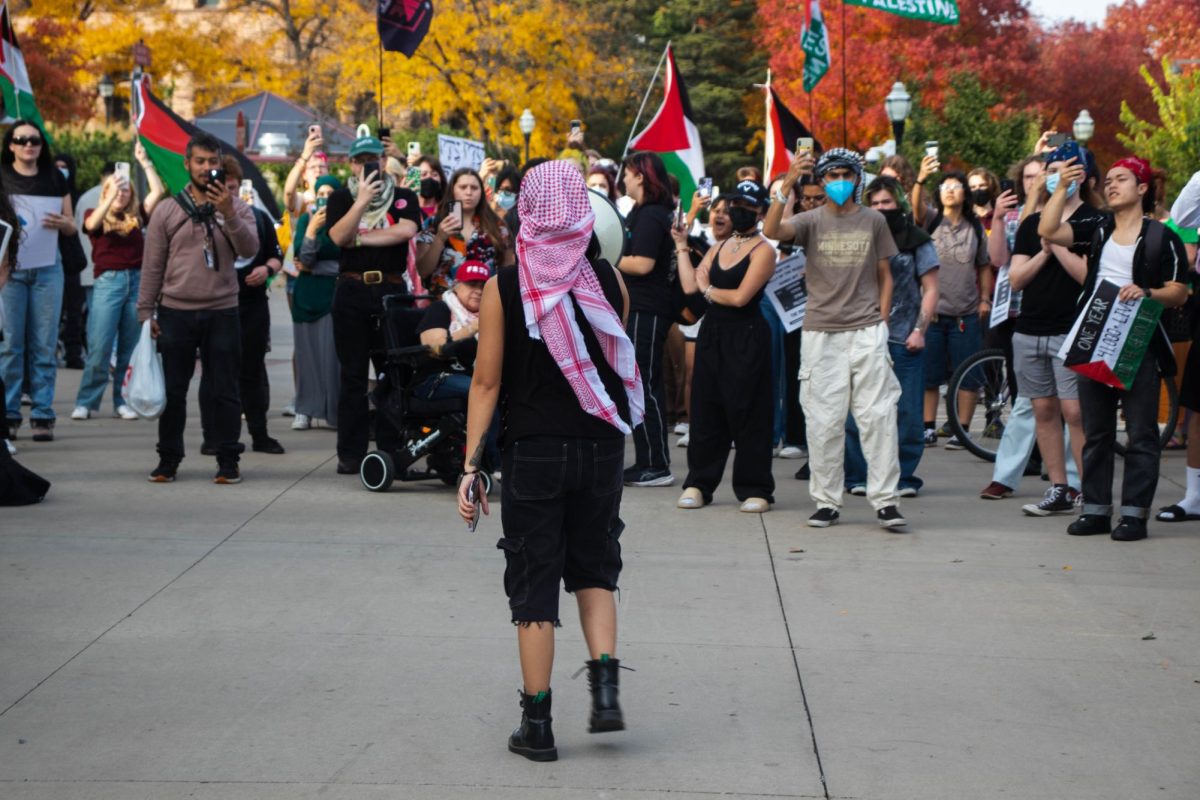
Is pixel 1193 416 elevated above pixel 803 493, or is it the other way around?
pixel 1193 416

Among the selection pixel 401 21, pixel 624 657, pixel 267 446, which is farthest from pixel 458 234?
pixel 624 657

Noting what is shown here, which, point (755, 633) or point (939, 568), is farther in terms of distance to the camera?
point (939, 568)

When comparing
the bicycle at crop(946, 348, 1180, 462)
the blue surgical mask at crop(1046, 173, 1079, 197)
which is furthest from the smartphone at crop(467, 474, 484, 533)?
the bicycle at crop(946, 348, 1180, 462)

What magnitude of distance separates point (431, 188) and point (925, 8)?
19.9ft

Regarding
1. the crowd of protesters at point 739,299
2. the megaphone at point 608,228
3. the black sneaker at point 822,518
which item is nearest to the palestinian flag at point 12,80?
the crowd of protesters at point 739,299

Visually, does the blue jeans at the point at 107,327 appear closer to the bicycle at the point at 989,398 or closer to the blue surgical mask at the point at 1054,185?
the bicycle at the point at 989,398

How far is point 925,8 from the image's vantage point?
1578 cm

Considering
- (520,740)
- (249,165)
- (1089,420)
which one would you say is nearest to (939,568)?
(1089,420)

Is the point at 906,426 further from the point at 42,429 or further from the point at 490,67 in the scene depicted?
the point at 490,67

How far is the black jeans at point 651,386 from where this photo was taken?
10.1m

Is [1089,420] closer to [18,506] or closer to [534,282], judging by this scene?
[534,282]

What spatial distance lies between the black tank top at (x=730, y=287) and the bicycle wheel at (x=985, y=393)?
258 cm

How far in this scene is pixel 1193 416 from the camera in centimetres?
914

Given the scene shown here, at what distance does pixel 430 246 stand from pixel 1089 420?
446cm
